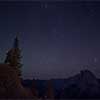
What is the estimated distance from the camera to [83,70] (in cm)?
353

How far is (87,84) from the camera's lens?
3.55 metres

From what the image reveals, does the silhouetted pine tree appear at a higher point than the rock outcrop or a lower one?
higher

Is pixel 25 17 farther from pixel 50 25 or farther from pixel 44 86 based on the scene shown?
pixel 44 86

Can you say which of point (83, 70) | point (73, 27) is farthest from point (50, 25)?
point (83, 70)

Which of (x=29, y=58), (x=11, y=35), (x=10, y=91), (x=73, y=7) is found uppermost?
(x=73, y=7)

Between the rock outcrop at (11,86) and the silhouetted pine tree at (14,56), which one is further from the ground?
the silhouetted pine tree at (14,56)

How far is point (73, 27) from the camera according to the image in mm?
3619

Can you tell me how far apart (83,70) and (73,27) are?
0.44 m

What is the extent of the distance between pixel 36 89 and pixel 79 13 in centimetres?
86

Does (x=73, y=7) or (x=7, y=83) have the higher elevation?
(x=73, y=7)

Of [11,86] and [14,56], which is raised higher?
[14,56]

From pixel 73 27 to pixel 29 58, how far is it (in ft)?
1.75

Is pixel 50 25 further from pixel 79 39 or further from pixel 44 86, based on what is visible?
pixel 44 86

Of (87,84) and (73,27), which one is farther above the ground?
(73,27)
